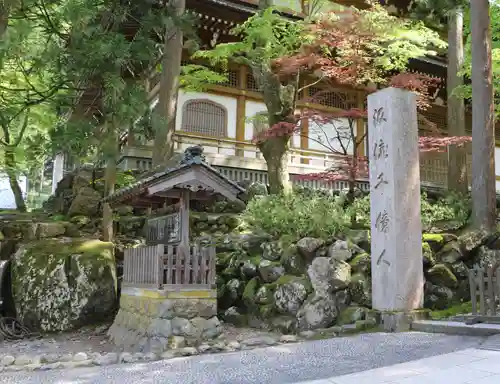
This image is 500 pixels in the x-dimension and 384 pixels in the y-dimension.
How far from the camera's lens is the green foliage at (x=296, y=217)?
10523mm

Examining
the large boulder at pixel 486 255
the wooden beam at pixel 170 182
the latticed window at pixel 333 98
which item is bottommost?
the large boulder at pixel 486 255

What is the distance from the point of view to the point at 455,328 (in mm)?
7418

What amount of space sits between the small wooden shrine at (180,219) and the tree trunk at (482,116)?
6877mm

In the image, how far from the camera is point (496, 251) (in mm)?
11219

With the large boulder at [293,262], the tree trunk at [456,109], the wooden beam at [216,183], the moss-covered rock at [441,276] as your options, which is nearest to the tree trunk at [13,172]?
the wooden beam at [216,183]

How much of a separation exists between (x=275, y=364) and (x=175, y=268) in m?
3.28

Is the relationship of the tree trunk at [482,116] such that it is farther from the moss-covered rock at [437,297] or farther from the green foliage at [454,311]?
the green foliage at [454,311]

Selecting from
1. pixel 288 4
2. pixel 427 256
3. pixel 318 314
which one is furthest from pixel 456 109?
pixel 318 314

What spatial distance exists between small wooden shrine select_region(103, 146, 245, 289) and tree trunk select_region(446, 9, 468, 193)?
11718mm

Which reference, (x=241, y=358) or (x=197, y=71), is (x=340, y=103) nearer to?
(x=197, y=71)

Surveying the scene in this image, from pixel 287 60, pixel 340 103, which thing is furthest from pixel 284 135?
pixel 340 103

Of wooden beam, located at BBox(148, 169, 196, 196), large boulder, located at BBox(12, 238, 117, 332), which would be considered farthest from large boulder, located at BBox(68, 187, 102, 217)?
wooden beam, located at BBox(148, 169, 196, 196)

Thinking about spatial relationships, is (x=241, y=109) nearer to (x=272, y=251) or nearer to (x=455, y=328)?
(x=272, y=251)

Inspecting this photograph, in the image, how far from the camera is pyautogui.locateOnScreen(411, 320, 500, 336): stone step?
7.07 metres
